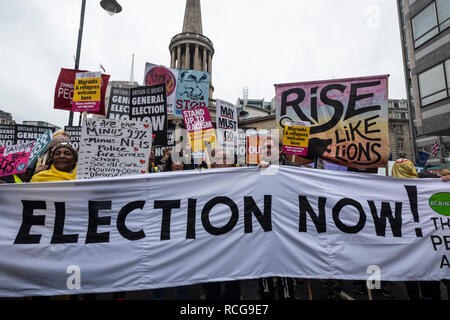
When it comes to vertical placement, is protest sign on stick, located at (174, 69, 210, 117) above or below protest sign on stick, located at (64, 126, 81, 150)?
above

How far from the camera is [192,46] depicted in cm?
3891

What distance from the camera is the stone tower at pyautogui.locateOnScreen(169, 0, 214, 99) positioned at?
3850 cm

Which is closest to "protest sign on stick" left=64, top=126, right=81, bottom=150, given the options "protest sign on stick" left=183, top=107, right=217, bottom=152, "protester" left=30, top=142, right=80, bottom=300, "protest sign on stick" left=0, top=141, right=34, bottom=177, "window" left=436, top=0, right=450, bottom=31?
"protest sign on stick" left=0, top=141, right=34, bottom=177

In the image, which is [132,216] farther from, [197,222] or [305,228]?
[305,228]

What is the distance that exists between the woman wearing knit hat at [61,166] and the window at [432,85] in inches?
695

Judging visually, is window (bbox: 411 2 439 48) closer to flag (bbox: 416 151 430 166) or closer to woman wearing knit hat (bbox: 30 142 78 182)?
flag (bbox: 416 151 430 166)

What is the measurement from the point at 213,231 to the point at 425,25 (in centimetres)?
1906

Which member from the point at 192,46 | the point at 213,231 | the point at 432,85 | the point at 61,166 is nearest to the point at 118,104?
the point at 61,166

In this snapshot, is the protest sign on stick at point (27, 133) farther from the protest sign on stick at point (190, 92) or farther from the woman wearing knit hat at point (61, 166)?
the woman wearing knit hat at point (61, 166)

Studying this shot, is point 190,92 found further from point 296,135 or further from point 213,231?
point 213,231

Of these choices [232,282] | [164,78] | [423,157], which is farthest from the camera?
[423,157]

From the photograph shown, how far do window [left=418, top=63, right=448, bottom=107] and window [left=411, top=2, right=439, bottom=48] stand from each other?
6.76 feet

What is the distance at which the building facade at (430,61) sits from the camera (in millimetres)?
13531
